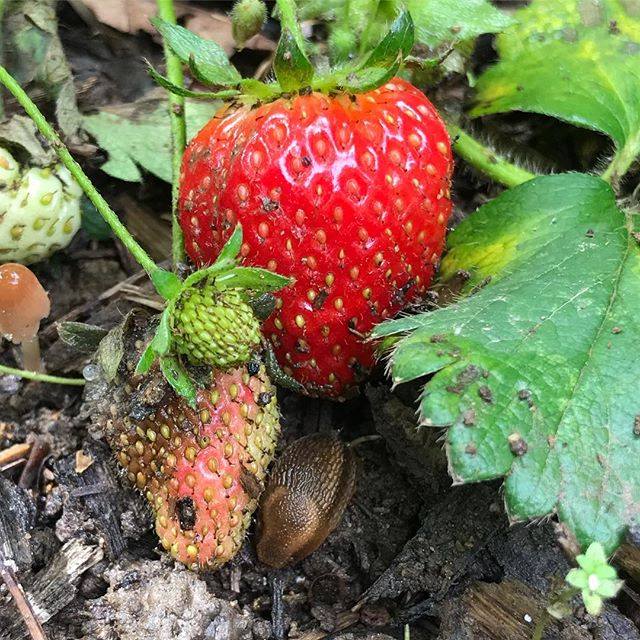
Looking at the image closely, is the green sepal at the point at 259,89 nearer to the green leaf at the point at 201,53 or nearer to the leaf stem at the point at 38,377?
the green leaf at the point at 201,53

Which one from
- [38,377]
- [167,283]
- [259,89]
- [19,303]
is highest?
[259,89]

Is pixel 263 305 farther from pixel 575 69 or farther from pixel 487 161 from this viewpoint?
pixel 575 69

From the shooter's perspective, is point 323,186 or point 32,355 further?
point 32,355

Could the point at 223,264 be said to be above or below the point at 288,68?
below

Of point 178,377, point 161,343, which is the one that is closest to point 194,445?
point 178,377

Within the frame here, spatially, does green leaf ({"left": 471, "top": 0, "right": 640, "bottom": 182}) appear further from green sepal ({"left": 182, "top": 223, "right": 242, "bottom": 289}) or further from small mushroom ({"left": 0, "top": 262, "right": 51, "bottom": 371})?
small mushroom ({"left": 0, "top": 262, "right": 51, "bottom": 371})

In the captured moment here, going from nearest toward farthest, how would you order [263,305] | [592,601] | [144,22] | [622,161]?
[592,601] → [263,305] → [622,161] → [144,22]

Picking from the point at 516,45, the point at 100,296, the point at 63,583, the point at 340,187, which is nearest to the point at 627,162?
the point at 516,45
